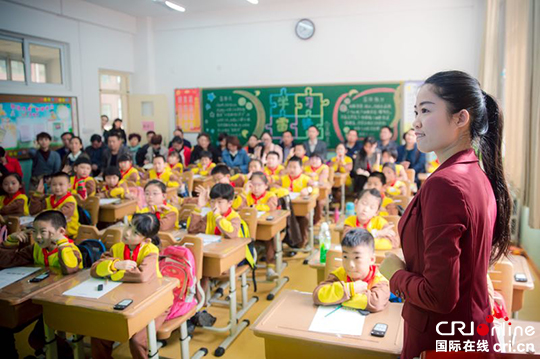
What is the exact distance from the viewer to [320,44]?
8281 mm

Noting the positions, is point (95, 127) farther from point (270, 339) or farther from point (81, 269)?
point (270, 339)

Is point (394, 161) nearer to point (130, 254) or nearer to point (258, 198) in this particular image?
point (258, 198)

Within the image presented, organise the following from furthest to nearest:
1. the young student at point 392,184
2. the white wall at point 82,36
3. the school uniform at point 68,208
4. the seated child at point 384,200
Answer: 1. the white wall at point 82,36
2. the young student at point 392,184
3. the seated child at point 384,200
4. the school uniform at point 68,208

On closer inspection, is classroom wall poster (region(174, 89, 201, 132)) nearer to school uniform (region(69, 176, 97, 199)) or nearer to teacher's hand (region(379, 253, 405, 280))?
school uniform (region(69, 176, 97, 199))

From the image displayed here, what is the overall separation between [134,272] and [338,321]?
115 cm

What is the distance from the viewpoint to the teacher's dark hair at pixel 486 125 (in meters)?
1.10

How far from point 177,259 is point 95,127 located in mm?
6647

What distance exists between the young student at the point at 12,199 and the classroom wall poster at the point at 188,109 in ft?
16.3

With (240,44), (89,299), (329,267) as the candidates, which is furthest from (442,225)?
(240,44)

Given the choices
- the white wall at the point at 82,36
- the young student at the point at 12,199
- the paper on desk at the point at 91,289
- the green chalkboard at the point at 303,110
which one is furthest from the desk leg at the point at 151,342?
the green chalkboard at the point at 303,110

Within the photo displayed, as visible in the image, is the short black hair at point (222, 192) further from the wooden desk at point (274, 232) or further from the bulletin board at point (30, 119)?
the bulletin board at point (30, 119)

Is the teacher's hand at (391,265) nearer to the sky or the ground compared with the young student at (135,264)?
Answer: nearer to the sky

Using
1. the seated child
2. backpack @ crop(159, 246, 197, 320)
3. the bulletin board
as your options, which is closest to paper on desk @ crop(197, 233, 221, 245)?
backpack @ crop(159, 246, 197, 320)

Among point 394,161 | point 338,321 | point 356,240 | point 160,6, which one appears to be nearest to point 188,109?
point 160,6
